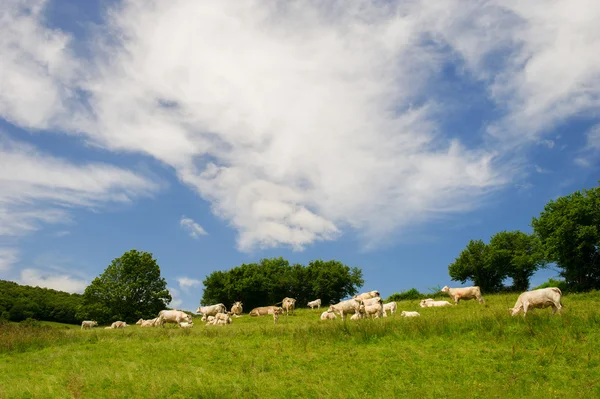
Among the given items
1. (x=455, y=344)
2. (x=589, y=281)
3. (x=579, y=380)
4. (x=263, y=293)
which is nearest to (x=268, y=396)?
(x=455, y=344)

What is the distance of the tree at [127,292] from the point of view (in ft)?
189

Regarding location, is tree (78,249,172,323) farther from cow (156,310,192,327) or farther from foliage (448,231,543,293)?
foliage (448,231,543,293)

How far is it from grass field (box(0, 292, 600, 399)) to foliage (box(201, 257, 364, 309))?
4670cm

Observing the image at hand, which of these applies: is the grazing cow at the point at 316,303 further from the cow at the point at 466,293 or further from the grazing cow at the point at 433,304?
the cow at the point at 466,293

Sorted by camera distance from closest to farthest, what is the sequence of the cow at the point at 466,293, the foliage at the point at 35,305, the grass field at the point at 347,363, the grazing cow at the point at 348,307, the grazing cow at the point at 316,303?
the grass field at the point at 347,363 < the grazing cow at the point at 348,307 < the cow at the point at 466,293 < the grazing cow at the point at 316,303 < the foliage at the point at 35,305

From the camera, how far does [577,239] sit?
43719mm

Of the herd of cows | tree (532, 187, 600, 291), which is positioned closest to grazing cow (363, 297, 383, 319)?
the herd of cows

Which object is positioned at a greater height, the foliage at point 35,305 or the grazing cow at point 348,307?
the foliage at point 35,305

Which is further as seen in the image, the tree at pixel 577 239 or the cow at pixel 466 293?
the tree at pixel 577 239

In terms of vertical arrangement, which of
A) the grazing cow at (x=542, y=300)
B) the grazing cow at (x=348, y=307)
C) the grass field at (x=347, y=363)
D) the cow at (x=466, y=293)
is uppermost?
the cow at (x=466, y=293)

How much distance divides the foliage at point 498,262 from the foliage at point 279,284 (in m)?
17.4

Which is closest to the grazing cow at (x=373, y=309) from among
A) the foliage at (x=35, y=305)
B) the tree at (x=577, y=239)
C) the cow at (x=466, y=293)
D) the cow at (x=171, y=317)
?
the cow at (x=466, y=293)

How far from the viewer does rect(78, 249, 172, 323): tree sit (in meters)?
57.5

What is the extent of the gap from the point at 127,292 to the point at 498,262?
5533 centimetres
